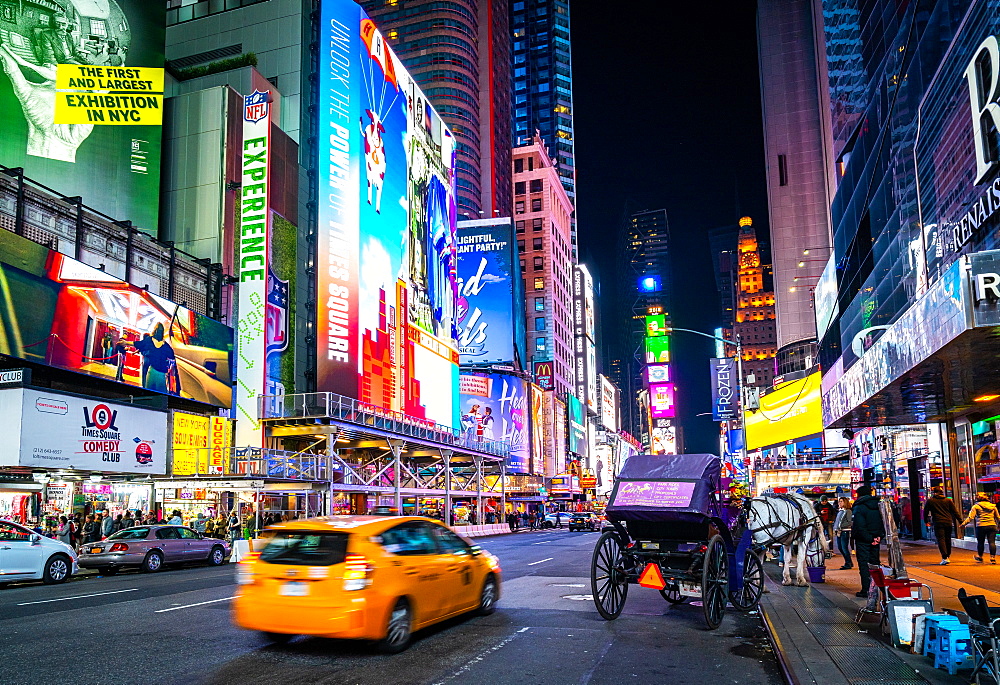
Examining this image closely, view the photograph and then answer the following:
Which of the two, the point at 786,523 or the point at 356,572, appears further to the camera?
the point at 786,523

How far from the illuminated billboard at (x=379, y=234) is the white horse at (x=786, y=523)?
34.4 meters

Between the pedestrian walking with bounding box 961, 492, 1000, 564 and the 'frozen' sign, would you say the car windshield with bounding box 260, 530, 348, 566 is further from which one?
the pedestrian walking with bounding box 961, 492, 1000, 564

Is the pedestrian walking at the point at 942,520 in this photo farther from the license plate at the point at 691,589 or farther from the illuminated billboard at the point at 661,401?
the illuminated billboard at the point at 661,401

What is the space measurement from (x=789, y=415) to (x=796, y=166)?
5217cm

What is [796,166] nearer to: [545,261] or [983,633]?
[545,261]

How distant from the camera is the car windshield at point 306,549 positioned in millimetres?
8984

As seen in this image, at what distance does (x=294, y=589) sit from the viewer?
889 cm

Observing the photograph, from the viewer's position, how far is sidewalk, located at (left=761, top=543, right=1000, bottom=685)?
7676 mm

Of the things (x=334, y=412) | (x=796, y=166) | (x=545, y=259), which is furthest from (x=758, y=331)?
(x=334, y=412)

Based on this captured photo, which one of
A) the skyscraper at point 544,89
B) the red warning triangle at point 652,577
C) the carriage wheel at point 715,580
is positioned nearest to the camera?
the carriage wheel at point 715,580

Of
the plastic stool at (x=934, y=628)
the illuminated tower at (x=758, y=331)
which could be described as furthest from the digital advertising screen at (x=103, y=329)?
the illuminated tower at (x=758, y=331)

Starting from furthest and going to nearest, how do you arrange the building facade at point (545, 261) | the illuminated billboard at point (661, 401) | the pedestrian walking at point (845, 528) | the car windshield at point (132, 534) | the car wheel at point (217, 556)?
the illuminated billboard at point (661, 401) → the building facade at point (545, 261) → the car wheel at point (217, 556) → the car windshield at point (132, 534) → the pedestrian walking at point (845, 528)

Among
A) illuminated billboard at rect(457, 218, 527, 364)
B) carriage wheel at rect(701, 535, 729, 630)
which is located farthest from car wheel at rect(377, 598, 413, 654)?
illuminated billboard at rect(457, 218, 527, 364)

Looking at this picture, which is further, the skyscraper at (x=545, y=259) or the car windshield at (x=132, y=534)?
the skyscraper at (x=545, y=259)
